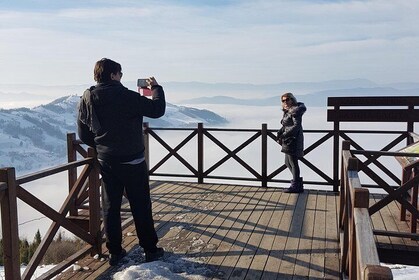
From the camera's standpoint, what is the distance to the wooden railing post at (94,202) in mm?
4484

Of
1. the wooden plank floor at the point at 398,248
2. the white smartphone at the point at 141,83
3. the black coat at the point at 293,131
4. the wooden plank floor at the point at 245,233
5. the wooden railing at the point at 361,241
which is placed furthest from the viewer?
the black coat at the point at 293,131

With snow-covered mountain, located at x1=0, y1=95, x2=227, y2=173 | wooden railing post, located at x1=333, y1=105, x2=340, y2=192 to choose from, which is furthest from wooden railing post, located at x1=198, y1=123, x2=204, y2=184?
snow-covered mountain, located at x1=0, y1=95, x2=227, y2=173

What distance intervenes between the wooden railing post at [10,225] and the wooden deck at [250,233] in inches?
33.3

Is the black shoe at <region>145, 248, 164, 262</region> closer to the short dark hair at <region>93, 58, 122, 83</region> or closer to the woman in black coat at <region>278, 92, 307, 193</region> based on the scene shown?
the short dark hair at <region>93, 58, 122, 83</region>

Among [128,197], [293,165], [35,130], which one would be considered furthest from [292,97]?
[35,130]

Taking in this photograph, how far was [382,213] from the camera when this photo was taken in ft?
20.4

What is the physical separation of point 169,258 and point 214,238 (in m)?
0.83

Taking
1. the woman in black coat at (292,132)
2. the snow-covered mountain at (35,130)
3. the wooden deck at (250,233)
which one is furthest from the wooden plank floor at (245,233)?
the snow-covered mountain at (35,130)

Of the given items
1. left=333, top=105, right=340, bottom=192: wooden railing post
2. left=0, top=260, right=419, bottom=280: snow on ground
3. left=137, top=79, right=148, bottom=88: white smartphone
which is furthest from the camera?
left=333, top=105, right=340, bottom=192: wooden railing post

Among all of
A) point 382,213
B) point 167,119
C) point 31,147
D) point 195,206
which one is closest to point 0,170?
point 195,206

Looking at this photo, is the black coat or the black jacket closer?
the black jacket

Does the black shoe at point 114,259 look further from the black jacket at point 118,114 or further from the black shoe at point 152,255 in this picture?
the black jacket at point 118,114

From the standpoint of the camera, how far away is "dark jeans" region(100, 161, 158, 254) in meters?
4.09

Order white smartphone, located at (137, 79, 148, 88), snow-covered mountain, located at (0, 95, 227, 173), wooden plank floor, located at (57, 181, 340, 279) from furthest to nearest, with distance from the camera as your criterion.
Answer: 1. snow-covered mountain, located at (0, 95, 227, 173)
2. white smartphone, located at (137, 79, 148, 88)
3. wooden plank floor, located at (57, 181, 340, 279)
